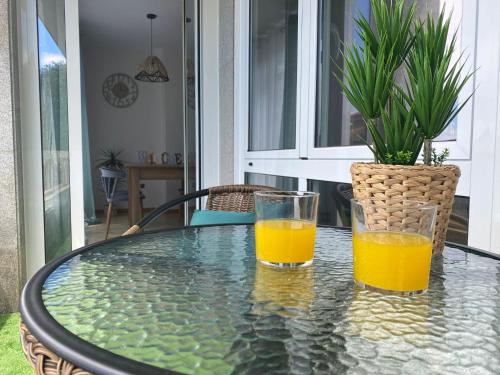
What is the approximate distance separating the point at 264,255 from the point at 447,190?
337mm

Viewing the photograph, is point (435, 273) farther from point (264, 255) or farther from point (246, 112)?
point (246, 112)

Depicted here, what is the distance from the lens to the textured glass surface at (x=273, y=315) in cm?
38

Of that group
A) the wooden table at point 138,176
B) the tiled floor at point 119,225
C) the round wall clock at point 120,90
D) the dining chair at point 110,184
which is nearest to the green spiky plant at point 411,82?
the dining chair at point 110,184

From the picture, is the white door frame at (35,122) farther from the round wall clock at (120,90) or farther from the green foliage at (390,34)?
the round wall clock at (120,90)

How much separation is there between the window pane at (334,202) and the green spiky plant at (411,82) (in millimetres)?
909

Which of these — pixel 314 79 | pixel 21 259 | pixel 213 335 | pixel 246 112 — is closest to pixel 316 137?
pixel 314 79

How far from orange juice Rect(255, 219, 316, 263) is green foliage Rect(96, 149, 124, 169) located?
233 inches

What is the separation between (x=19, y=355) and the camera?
5.76 ft

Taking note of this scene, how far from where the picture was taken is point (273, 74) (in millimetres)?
2438

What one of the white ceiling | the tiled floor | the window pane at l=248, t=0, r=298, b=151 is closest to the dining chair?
the tiled floor

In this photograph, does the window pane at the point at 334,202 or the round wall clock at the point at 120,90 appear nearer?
the window pane at the point at 334,202

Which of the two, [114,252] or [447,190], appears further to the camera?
[114,252]

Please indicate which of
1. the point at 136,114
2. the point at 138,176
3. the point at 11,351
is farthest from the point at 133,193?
the point at 11,351

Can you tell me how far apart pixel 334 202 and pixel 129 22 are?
14.5 feet
